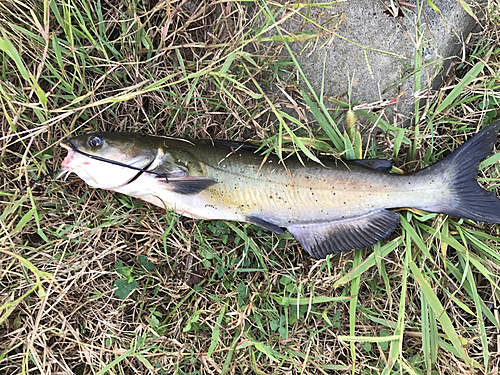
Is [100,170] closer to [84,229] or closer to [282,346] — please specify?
[84,229]

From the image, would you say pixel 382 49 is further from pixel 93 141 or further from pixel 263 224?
pixel 93 141

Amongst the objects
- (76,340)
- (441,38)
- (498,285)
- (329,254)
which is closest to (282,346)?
(329,254)

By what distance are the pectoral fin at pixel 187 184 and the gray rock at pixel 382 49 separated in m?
1.11

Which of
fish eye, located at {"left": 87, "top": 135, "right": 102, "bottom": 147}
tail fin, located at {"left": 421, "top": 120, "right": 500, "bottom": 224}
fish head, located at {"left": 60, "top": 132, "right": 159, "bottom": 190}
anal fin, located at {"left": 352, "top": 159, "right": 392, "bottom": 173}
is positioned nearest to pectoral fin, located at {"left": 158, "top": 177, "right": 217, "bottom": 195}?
fish head, located at {"left": 60, "top": 132, "right": 159, "bottom": 190}

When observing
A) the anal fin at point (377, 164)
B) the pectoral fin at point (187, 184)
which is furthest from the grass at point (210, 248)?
the pectoral fin at point (187, 184)

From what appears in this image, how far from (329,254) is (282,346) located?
30.3 inches

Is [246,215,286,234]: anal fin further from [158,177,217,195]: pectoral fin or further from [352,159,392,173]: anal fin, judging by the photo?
[352,159,392,173]: anal fin

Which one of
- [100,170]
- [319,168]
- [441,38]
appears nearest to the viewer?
[100,170]

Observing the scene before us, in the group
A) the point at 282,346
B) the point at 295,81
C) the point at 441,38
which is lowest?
the point at 282,346

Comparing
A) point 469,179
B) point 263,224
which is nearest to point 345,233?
point 263,224

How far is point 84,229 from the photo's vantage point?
2.46m

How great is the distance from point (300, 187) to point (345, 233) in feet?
1.54

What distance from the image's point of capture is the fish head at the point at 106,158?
2148 millimetres

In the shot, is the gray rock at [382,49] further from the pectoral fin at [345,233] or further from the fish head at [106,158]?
the fish head at [106,158]
